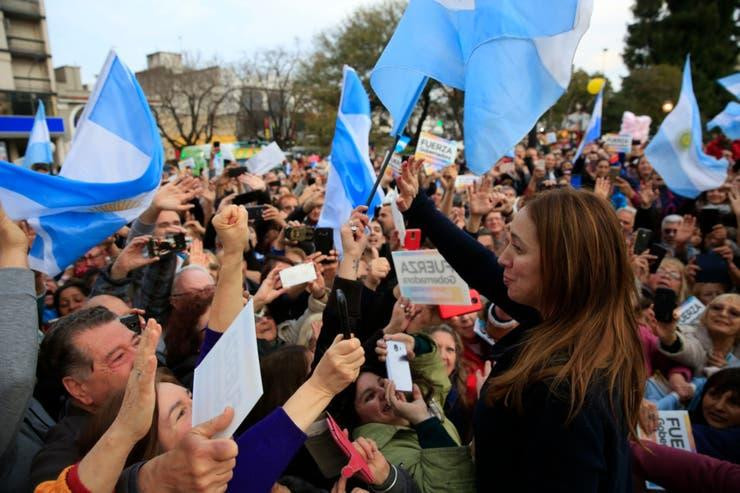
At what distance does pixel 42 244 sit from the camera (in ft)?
11.3

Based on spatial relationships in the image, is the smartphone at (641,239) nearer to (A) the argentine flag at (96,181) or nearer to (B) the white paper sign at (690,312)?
(B) the white paper sign at (690,312)

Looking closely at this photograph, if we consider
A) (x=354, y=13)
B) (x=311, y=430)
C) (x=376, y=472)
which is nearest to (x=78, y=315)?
(x=311, y=430)

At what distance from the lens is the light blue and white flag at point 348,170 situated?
4711 millimetres

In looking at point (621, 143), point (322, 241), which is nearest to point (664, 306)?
point (322, 241)

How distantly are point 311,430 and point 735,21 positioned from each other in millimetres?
48705

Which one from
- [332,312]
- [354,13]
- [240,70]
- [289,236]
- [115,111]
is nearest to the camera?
[332,312]

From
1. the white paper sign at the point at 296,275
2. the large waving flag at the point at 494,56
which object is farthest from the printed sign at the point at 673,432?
the white paper sign at the point at 296,275

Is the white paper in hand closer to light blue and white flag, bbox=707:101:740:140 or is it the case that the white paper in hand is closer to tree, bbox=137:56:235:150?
light blue and white flag, bbox=707:101:740:140

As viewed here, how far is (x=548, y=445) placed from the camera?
4.39ft

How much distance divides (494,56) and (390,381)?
169 centimetres

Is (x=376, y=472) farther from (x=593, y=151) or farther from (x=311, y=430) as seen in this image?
(x=593, y=151)

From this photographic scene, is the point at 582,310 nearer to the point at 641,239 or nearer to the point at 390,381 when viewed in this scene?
the point at 390,381

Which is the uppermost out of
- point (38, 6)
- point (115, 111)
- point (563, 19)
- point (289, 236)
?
point (38, 6)

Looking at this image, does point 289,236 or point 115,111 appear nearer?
point 115,111
